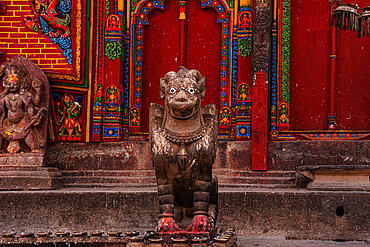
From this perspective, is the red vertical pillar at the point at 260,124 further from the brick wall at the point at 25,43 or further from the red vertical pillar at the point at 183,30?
the brick wall at the point at 25,43

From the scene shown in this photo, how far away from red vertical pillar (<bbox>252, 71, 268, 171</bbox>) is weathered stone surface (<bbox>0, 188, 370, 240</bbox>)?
1.06 meters

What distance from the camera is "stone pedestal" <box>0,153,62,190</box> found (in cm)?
708

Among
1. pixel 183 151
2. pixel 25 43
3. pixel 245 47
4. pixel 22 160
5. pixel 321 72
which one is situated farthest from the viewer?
pixel 25 43

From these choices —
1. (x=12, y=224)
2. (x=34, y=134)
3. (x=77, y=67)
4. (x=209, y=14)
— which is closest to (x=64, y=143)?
(x=34, y=134)

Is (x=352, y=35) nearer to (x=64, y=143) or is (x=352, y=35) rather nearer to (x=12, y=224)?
(x=64, y=143)

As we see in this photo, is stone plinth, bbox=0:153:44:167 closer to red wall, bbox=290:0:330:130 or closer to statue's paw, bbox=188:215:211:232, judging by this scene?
statue's paw, bbox=188:215:211:232

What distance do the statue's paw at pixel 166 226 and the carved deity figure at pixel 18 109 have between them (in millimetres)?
3761

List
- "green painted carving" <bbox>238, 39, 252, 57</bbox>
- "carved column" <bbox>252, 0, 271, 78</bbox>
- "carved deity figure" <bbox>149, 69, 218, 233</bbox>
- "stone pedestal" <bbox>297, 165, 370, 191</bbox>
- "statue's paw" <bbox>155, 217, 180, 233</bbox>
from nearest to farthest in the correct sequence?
"statue's paw" <bbox>155, 217, 180, 233</bbox>, "carved deity figure" <bbox>149, 69, 218, 233</bbox>, "stone pedestal" <bbox>297, 165, 370, 191</bbox>, "carved column" <bbox>252, 0, 271, 78</bbox>, "green painted carving" <bbox>238, 39, 252, 57</bbox>

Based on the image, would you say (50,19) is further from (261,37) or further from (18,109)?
(261,37)

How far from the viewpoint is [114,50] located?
321 inches

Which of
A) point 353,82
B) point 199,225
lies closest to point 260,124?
point 353,82

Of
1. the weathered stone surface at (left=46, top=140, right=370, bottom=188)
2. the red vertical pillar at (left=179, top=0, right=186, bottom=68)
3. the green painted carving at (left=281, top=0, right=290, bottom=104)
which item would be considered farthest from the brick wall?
the green painted carving at (left=281, top=0, right=290, bottom=104)

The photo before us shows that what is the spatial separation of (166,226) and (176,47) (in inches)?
186

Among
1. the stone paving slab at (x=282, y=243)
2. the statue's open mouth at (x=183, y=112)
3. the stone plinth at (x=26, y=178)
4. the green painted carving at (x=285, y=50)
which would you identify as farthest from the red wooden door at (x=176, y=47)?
the statue's open mouth at (x=183, y=112)
